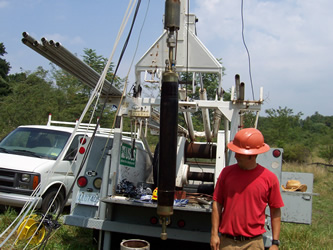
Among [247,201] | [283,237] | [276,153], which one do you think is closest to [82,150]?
[276,153]

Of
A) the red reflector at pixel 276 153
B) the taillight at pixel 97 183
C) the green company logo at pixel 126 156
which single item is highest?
the red reflector at pixel 276 153

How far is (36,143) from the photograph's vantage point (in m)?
8.71

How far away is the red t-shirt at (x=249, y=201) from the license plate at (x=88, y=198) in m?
2.39

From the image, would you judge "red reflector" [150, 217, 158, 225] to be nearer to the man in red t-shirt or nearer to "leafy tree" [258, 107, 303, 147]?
the man in red t-shirt

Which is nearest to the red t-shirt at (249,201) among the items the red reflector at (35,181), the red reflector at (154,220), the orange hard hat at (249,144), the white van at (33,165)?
the orange hard hat at (249,144)

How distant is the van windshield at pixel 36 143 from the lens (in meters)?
8.40

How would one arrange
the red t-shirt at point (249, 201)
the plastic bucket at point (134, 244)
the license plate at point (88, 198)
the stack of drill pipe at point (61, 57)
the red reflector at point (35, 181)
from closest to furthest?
the red t-shirt at point (249, 201), the stack of drill pipe at point (61, 57), the plastic bucket at point (134, 244), the license plate at point (88, 198), the red reflector at point (35, 181)

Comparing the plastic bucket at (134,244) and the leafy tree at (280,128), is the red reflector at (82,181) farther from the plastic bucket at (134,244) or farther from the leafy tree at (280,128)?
the leafy tree at (280,128)

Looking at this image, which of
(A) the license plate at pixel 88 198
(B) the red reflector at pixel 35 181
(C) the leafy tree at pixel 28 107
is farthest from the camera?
(C) the leafy tree at pixel 28 107

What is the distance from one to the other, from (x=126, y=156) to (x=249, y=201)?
2.73 m

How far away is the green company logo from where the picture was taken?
18.9 feet

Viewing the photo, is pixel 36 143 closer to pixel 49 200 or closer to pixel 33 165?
pixel 33 165

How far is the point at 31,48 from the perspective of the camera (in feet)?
13.6

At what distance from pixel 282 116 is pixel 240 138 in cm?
3032
